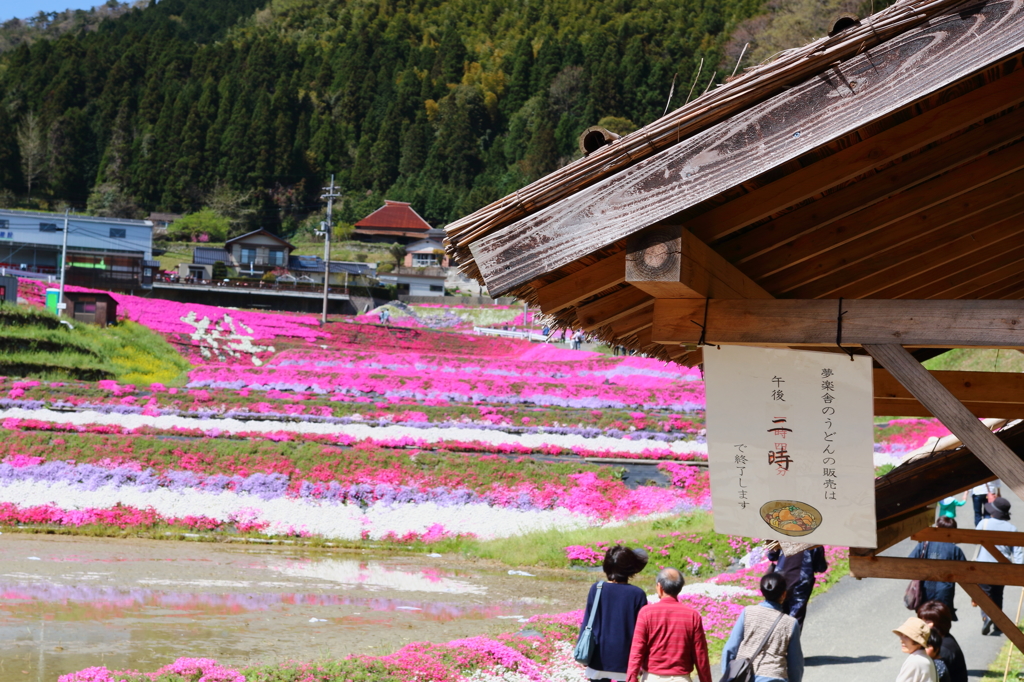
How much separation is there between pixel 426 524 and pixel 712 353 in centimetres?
1314

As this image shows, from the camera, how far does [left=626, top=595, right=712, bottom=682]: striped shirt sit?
467 centimetres

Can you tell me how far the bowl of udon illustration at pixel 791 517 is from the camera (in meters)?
3.13

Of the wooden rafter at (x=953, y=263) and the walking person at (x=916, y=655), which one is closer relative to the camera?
the wooden rafter at (x=953, y=263)

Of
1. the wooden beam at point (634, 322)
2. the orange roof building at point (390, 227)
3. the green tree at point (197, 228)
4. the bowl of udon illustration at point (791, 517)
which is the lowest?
the bowl of udon illustration at point (791, 517)

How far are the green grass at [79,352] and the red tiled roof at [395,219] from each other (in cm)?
6315

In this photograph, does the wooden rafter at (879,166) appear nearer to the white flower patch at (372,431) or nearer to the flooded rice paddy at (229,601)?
the flooded rice paddy at (229,601)

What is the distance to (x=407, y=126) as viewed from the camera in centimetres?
11794

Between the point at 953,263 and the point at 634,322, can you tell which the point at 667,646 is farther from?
the point at 953,263

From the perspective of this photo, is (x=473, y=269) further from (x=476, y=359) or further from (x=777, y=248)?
(x=476, y=359)

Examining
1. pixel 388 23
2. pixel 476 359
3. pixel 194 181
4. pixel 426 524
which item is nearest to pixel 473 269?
pixel 426 524

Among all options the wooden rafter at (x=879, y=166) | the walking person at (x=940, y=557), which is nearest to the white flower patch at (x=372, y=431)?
the walking person at (x=940, y=557)

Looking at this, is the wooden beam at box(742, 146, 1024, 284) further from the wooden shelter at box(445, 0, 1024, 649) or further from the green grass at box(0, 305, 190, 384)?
the green grass at box(0, 305, 190, 384)

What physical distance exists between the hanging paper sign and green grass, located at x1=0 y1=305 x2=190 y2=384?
25621 millimetres

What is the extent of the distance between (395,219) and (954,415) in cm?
9691
